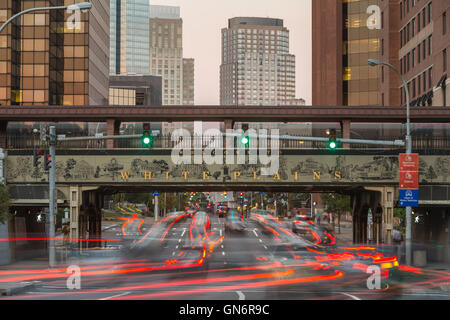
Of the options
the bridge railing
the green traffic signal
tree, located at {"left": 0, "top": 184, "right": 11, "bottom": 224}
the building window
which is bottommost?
tree, located at {"left": 0, "top": 184, "right": 11, "bottom": 224}

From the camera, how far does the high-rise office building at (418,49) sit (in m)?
55.2

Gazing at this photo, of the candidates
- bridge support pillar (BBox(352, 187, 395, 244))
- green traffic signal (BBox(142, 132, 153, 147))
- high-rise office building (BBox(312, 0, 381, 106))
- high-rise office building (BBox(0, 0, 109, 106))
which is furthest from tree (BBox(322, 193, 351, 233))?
high-rise office building (BBox(0, 0, 109, 106))

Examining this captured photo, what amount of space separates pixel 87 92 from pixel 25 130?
57729 millimetres

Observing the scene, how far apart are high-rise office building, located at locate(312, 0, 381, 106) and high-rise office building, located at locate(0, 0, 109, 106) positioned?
42312 mm

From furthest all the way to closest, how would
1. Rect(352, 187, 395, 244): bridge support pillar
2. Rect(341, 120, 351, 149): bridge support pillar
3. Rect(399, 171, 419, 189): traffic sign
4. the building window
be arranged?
the building window
Rect(341, 120, 351, 149): bridge support pillar
Rect(352, 187, 395, 244): bridge support pillar
Rect(399, 171, 419, 189): traffic sign

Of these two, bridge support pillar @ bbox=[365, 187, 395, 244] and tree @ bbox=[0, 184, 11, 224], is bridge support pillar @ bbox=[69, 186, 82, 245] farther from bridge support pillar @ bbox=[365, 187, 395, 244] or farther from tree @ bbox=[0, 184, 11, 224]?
bridge support pillar @ bbox=[365, 187, 395, 244]

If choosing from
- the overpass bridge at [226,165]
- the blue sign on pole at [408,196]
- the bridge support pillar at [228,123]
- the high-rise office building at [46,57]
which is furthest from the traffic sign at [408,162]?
the high-rise office building at [46,57]

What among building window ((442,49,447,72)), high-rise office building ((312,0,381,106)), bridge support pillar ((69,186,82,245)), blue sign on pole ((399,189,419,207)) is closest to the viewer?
blue sign on pole ((399,189,419,207))

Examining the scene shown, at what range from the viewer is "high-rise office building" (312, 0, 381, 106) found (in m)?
99.6

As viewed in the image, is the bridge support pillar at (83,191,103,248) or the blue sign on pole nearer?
the blue sign on pole

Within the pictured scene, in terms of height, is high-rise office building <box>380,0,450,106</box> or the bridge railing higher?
high-rise office building <box>380,0,450,106</box>

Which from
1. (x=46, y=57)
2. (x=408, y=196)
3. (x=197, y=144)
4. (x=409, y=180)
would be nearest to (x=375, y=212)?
(x=408, y=196)

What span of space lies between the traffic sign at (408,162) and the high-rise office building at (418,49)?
2908 centimetres

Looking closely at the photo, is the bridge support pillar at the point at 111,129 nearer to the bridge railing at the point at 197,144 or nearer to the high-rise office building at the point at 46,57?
the bridge railing at the point at 197,144
